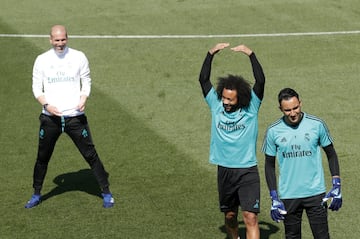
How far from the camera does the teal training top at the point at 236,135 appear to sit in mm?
11664

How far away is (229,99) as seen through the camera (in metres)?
11.5

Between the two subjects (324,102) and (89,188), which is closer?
(89,188)

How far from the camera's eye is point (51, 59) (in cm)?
1340

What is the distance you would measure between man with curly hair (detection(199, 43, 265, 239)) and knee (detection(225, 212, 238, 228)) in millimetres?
302

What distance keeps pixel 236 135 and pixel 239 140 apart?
73 millimetres

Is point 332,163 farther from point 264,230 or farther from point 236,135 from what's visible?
point 264,230

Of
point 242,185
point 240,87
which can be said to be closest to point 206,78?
point 240,87

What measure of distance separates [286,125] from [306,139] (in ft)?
0.97

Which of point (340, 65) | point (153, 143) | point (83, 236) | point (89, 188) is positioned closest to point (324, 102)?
point (340, 65)

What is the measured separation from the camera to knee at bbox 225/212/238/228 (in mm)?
12077

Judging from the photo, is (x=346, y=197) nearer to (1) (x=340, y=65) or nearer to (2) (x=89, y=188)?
(2) (x=89, y=188)

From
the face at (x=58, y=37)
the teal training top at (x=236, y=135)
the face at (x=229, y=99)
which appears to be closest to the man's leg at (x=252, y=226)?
Result: the teal training top at (x=236, y=135)

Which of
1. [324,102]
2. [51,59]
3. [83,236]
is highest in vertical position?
[51,59]

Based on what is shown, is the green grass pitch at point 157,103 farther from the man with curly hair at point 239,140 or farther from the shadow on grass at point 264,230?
the man with curly hair at point 239,140
